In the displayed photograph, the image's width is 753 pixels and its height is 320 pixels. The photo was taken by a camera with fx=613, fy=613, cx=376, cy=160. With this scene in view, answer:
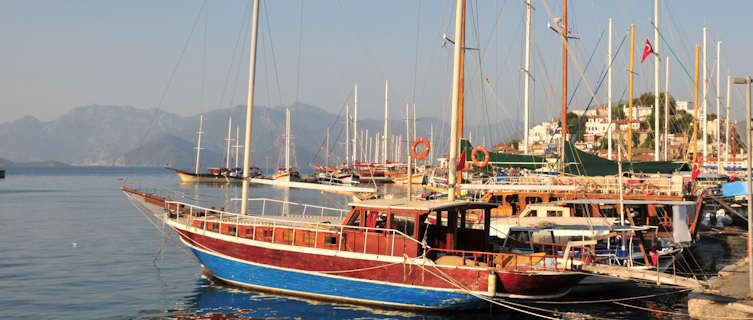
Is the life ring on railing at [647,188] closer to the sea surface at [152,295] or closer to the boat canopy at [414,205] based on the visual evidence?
the sea surface at [152,295]

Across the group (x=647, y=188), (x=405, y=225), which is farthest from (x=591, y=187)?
(x=405, y=225)

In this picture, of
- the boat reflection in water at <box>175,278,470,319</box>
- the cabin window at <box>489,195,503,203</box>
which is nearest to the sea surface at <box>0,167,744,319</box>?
the boat reflection in water at <box>175,278,470,319</box>

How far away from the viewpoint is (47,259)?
29.9 meters

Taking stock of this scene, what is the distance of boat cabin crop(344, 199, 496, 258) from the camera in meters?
19.6

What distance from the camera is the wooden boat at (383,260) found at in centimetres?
1889

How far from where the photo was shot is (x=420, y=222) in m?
19.7

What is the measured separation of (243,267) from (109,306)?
4.64 meters

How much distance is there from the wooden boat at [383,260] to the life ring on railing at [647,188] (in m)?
14.8

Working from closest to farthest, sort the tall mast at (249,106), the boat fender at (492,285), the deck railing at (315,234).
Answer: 1. the boat fender at (492,285)
2. the deck railing at (315,234)
3. the tall mast at (249,106)

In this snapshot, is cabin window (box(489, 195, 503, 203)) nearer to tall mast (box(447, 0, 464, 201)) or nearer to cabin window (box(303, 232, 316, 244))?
tall mast (box(447, 0, 464, 201))

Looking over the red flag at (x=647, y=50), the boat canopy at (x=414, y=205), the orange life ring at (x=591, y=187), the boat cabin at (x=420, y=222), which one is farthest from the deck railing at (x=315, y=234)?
the red flag at (x=647, y=50)

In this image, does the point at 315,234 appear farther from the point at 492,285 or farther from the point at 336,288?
the point at 492,285

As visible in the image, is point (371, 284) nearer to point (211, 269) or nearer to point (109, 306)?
point (211, 269)

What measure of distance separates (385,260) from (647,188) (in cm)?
1958
